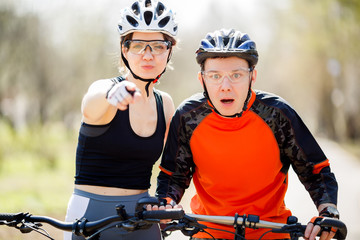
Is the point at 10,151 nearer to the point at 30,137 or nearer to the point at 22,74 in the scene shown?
the point at 30,137

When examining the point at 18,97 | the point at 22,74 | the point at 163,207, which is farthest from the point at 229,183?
the point at 18,97

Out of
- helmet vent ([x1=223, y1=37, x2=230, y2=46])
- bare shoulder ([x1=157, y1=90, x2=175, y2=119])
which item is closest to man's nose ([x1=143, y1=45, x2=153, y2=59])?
bare shoulder ([x1=157, y1=90, x2=175, y2=119])

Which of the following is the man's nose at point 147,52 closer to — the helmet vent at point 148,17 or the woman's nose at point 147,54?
the woman's nose at point 147,54

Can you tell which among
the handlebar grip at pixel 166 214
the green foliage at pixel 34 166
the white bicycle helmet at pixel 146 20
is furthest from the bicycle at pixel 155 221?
the green foliage at pixel 34 166

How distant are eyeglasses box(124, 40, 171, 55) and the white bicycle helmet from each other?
11cm

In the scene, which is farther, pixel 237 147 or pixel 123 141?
pixel 237 147

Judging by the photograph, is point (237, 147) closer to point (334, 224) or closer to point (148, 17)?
point (334, 224)

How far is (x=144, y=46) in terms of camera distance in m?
4.36

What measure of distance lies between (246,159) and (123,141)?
974 mm

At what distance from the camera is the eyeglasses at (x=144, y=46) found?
4.33m

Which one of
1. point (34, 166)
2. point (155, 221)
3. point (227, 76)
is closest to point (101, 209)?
point (155, 221)

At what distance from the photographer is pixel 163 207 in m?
3.68

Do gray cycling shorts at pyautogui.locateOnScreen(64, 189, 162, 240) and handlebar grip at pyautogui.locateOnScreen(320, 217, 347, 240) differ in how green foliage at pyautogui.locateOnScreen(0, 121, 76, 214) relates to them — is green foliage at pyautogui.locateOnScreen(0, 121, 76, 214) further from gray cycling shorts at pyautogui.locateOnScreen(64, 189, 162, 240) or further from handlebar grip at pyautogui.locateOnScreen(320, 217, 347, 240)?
handlebar grip at pyautogui.locateOnScreen(320, 217, 347, 240)

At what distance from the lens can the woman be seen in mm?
3977
